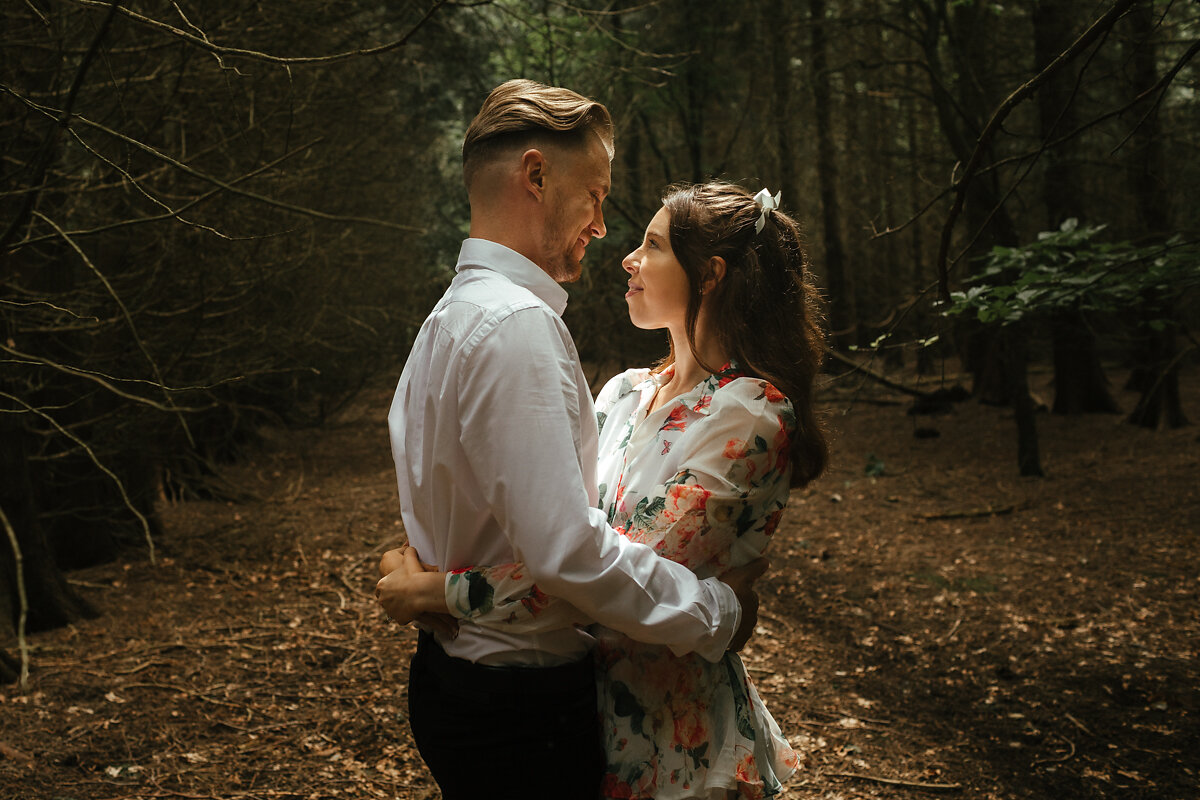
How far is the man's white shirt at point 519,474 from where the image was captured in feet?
4.53

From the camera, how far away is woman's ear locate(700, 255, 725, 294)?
201 cm

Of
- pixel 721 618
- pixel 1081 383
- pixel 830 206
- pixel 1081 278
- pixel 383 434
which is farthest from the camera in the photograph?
pixel 383 434

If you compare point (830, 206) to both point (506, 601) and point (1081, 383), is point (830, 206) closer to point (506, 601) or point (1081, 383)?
point (1081, 383)

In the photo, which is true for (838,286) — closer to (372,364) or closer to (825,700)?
(372,364)

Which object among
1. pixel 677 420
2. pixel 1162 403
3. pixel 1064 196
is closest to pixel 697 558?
pixel 677 420

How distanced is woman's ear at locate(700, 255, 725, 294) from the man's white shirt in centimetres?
45

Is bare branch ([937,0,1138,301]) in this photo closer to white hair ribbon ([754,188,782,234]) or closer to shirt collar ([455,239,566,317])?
white hair ribbon ([754,188,782,234])

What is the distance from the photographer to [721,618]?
163cm

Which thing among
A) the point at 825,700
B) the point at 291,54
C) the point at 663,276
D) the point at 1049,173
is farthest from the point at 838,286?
the point at 663,276

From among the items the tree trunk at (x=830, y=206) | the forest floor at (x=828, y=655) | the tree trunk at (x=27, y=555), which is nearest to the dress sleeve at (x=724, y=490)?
the forest floor at (x=828, y=655)

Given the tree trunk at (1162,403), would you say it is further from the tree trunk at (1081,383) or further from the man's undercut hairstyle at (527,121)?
the man's undercut hairstyle at (527,121)

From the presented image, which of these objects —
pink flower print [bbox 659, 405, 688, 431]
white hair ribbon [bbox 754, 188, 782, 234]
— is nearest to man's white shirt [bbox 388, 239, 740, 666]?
pink flower print [bbox 659, 405, 688, 431]

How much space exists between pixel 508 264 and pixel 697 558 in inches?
25.6

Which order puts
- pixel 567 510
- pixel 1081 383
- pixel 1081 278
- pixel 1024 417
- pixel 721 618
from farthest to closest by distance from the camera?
1. pixel 1081 383
2. pixel 1024 417
3. pixel 1081 278
4. pixel 721 618
5. pixel 567 510
